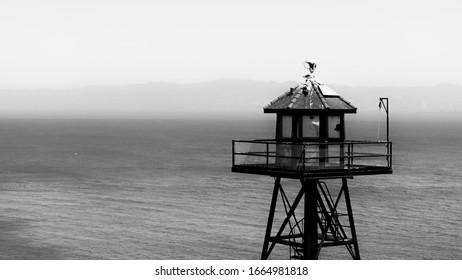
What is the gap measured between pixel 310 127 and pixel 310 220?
3.02m

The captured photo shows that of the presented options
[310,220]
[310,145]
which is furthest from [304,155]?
[310,220]

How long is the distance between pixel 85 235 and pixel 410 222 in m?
27.3

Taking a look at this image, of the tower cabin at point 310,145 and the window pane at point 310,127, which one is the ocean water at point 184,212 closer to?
the tower cabin at point 310,145

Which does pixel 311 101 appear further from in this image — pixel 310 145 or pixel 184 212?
pixel 184 212

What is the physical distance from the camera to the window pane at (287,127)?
26688 mm

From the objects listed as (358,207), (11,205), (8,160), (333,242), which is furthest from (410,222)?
(8,160)

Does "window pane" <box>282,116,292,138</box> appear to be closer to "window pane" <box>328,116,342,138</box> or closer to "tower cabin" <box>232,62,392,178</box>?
"tower cabin" <box>232,62,392,178</box>

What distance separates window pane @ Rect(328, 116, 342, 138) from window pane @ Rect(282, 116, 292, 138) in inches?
47.6

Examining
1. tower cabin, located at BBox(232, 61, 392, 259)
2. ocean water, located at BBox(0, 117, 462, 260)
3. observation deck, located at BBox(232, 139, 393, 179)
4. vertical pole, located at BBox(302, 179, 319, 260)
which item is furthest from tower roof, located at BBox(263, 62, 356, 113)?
ocean water, located at BBox(0, 117, 462, 260)

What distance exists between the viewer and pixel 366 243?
211 ft

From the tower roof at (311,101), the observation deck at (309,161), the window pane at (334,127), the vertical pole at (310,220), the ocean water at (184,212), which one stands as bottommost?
the ocean water at (184,212)

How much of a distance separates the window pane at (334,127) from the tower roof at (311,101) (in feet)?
1.14

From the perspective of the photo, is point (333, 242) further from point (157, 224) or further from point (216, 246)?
Result: point (157, 224)

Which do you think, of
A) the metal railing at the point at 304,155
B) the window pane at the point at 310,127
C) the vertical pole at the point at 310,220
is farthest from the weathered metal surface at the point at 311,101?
the vertical pole at the point at 310,220
